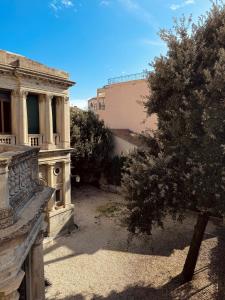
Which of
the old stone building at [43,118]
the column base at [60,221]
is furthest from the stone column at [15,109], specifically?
the column base at [60,221]

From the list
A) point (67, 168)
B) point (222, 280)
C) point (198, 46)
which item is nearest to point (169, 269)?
point (222, 280)

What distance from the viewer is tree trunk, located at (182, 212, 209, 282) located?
34.4 ft

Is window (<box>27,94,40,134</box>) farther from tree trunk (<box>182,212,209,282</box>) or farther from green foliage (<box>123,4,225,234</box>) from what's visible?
tree trunk (<box>182,212,209,282</box>)

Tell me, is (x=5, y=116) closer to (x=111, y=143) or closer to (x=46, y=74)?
(x=46, y=74)

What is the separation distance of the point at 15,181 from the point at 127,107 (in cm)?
2460

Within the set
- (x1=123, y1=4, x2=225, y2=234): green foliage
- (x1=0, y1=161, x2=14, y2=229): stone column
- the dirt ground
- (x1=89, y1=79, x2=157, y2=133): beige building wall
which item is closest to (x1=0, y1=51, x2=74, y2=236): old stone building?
the dirt ground

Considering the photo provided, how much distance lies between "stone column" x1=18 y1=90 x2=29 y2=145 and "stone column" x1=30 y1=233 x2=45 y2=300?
31.7 ft

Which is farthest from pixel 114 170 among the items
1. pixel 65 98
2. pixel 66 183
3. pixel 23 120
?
pixel 23 120

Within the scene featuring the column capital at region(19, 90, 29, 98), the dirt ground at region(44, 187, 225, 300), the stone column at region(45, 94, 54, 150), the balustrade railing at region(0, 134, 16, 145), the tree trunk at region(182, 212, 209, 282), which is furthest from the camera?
the stone column at region(45, 94, 54, 150)

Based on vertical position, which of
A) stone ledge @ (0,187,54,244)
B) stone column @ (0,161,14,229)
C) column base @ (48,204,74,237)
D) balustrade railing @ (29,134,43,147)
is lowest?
column base @ (48,204,74,237)

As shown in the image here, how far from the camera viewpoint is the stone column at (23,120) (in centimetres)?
1407

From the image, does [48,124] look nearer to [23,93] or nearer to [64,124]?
[64,124]

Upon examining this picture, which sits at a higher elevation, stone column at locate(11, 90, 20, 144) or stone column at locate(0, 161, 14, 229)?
stone column at locate(11, 90, 20, 144)

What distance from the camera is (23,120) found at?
1430cm
